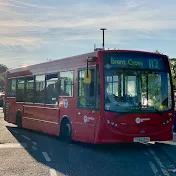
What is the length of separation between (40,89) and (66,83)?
258 centimetres

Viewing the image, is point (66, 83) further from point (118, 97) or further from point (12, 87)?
point (12, 87)

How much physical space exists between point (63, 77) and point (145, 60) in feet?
10.6

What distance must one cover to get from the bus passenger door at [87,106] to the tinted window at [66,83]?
0.65 meters

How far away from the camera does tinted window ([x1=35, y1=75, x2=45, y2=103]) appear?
1527 centimetres

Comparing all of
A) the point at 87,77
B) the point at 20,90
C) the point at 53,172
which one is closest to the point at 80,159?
the point at 53,172

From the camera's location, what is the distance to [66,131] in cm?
1317

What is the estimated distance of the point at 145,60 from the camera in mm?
11547

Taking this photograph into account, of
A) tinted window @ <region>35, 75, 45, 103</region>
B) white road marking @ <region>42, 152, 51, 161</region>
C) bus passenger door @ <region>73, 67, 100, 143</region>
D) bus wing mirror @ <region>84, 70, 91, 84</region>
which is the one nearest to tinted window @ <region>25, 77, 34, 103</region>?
tinted window @ <region>35, 75, 45, 103</region>

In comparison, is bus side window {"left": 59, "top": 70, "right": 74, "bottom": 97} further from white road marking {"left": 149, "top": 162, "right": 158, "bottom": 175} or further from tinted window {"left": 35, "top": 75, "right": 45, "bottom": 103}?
white road marking {"left": 149, "top": 162, "right": 158, "bottom": 175}

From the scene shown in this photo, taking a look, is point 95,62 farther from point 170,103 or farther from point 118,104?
point 170,103

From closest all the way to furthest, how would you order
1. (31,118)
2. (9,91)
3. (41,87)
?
(41,87), (31,118), (9,91)

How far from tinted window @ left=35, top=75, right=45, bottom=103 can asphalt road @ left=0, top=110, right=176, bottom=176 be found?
2460 millimetres

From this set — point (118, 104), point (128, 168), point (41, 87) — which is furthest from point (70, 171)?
point (41, 87)

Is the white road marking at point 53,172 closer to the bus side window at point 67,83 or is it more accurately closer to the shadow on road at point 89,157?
the shadow on road at point 89,157
